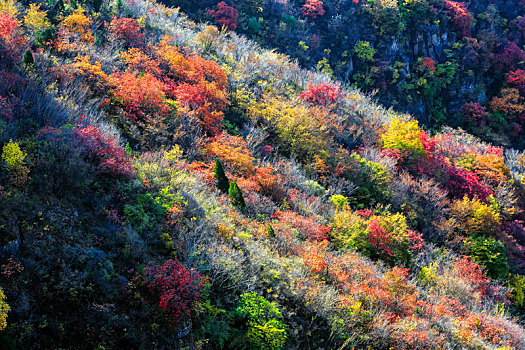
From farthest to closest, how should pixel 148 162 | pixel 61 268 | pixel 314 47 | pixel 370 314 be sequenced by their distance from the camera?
pixel 314 47
pixel 148 162
pixel 370 314
pixel 61 268

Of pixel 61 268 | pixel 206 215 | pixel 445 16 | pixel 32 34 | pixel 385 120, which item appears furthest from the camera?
pixel 445 16

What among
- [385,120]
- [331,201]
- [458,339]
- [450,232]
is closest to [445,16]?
[385,120]

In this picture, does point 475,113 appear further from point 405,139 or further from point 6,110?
point 6,110

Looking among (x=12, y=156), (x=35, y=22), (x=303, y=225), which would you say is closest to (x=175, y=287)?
(x=12, y=156)

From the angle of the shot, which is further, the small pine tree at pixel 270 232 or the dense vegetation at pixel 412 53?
the dense vegetation at pixel 412 53

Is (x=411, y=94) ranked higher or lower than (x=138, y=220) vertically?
higher

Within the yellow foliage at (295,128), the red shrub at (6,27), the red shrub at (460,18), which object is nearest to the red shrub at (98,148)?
the red shrub at (6,27)

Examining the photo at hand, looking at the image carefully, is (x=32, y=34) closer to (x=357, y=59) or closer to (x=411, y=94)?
(x=357, y=59)

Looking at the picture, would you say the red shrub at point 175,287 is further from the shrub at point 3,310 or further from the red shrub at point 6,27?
the red shrub at point 6,27
